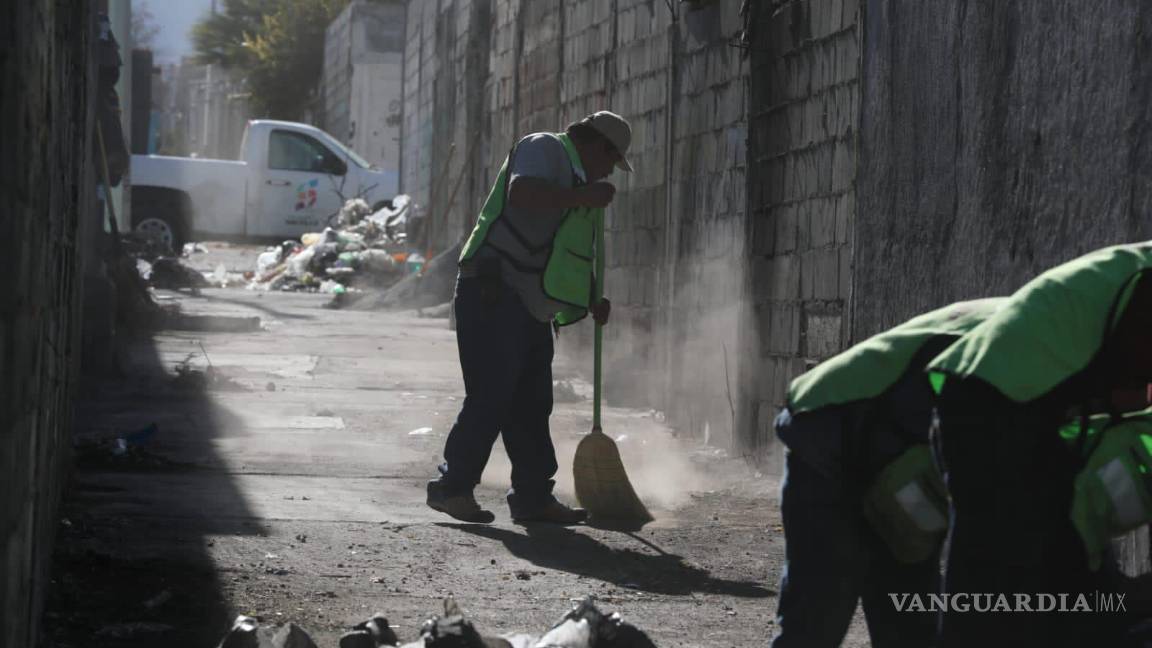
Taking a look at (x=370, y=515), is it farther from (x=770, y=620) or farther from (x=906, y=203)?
(x=906, y=203)

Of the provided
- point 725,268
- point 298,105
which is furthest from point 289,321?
point 298,105

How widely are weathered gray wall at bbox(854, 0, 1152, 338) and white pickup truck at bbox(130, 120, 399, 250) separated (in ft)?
66.8

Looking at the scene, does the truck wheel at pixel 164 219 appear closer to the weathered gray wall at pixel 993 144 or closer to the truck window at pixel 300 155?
the truck window at pixel 300 155

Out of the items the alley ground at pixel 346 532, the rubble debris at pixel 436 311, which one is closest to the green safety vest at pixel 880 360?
the alley ground at pixel 346 532

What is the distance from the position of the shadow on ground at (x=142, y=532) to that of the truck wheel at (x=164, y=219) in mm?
16198

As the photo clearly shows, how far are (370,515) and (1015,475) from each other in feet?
13.7

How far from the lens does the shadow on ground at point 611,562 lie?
17.4 feet

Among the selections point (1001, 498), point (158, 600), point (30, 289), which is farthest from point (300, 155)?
point (1001, 498)

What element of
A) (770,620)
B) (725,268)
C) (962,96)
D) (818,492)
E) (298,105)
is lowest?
(770,620)

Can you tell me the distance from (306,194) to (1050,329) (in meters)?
24.9

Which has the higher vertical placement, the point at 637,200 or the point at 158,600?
the point at 637,200

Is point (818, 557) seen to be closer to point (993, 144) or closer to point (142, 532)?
point (993, 144)

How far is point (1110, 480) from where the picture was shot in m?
2.87

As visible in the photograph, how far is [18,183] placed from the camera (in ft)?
9.84
